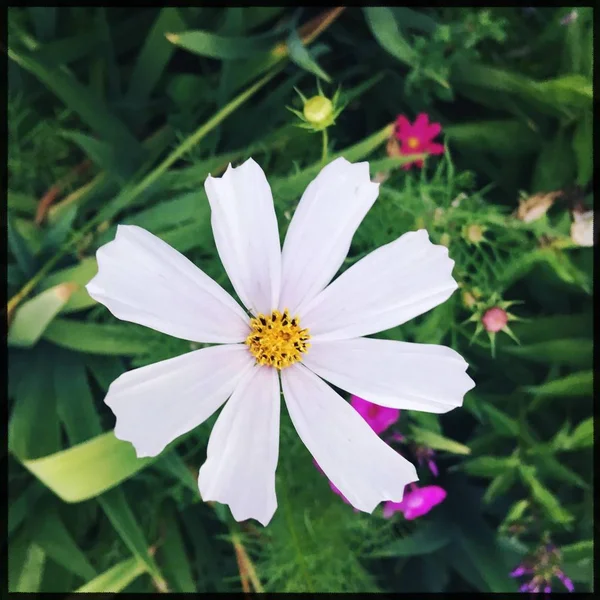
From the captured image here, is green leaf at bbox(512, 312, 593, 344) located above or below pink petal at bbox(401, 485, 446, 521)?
above

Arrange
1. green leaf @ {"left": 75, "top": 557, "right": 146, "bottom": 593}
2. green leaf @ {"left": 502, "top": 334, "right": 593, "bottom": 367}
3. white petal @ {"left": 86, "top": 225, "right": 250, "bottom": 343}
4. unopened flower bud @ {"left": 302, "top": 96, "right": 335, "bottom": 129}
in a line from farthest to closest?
green leaf @ {"left": 502, "top": 334, "right": 593, "bottom": 367}
green leaf @ {"left": 75, "top": 557, "right": 146, "bottom": 593}
unopened flower bud @ {"left": 302, "top": 96, "right": 335, "bottom": 129}
white petal @ {"left": 86, "top": 225, "right": 250, "bottom": 343}

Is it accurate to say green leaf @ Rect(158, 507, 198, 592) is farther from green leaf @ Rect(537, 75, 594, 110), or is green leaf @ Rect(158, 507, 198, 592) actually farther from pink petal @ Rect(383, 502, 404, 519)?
green leaf @ Rect(537, 75, 594, 110)

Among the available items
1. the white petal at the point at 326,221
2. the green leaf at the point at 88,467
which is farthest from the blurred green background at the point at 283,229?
the white petal at the point at 326,221

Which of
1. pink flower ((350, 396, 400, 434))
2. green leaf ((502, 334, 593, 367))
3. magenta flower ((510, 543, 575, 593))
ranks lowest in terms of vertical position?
magenta flower ((510, 543, 575, 593))

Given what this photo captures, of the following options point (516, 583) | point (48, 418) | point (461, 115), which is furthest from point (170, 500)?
point (461, 115)

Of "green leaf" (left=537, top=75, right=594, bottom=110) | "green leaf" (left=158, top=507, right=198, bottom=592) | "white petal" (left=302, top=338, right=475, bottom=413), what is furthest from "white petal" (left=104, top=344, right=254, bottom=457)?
"green leaf" (left=537, top=75, right=594, bottom=110)

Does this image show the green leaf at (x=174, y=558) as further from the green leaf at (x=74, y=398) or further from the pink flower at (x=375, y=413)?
the pink flower at (x=375, y=413)

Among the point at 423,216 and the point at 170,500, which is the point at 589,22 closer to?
the point at 423,216
